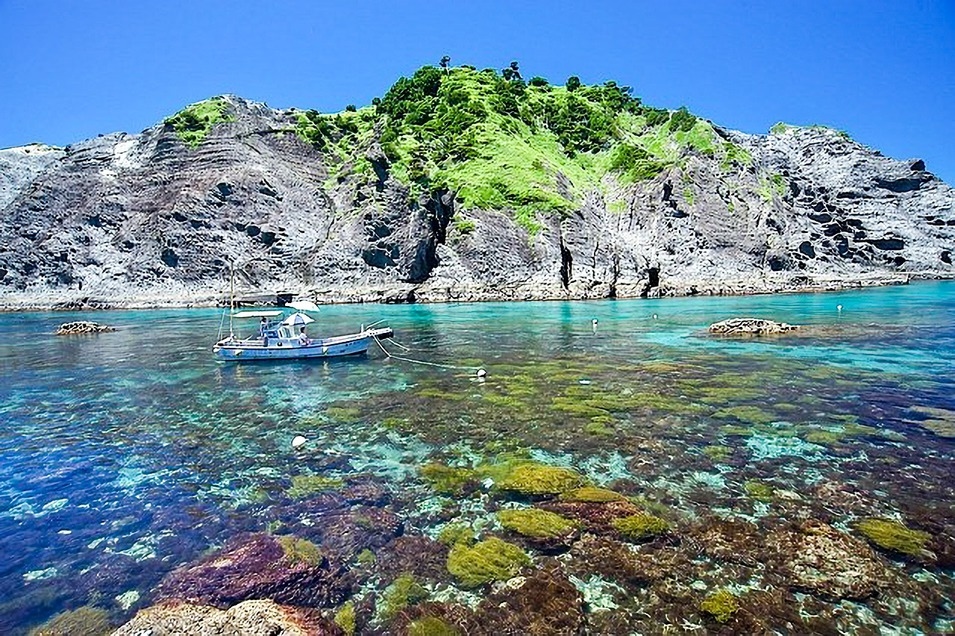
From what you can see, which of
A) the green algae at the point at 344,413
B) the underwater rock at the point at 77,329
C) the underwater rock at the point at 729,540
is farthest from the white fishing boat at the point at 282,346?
the underwater rock at the point at 77,329

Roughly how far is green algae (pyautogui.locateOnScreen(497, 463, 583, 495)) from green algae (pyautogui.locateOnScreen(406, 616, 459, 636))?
4.28 m

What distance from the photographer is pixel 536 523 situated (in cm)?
956

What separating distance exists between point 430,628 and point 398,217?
268 feet

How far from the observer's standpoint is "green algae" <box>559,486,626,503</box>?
33.9ft

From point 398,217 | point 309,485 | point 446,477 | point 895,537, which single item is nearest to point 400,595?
A: point 446,477

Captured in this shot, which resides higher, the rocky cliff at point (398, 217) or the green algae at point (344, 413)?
the rocky cliff at point (398, 217)

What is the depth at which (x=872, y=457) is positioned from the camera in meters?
12.1

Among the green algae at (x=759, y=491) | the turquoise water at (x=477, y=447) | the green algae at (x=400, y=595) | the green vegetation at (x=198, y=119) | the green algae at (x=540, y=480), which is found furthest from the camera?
→ the green vegetation at (x=198, y=119)

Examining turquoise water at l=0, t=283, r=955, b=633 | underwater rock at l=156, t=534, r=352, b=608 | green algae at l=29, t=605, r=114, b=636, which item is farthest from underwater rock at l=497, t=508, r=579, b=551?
green algae at l=29, t=605, r=114, b=636

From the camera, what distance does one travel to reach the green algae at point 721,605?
22.4 feet

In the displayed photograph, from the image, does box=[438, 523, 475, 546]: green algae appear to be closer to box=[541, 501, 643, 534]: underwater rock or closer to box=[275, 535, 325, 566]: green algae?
box=[541, 501, 643, 534]: underwater rock

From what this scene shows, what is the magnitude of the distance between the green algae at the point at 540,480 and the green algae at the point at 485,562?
7.30ft

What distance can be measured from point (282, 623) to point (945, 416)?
65.1 feet

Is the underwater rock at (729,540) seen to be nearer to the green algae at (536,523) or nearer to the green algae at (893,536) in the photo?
the green algae at (893,536)
